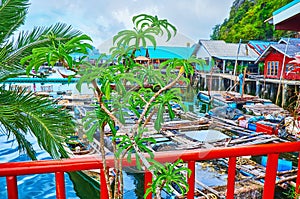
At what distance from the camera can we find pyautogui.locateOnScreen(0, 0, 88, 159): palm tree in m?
1.22

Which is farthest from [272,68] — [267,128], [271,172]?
[271,172]

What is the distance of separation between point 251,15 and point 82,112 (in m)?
14.6

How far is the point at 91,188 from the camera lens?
→ 5.76 ft

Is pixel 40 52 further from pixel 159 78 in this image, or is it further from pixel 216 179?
pixel 216 179

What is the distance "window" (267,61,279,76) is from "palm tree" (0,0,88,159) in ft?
35.1

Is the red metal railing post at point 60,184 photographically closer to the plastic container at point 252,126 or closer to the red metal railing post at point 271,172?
the red metal railing post at point 271,172

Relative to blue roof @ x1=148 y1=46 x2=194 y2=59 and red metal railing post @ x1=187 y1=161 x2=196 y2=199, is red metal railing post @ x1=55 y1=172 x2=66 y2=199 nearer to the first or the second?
red metal railing post @ x1=187 y1=161 x2=196 y2=199

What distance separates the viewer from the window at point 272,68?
11019mm

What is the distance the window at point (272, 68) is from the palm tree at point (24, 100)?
10687 millimetres

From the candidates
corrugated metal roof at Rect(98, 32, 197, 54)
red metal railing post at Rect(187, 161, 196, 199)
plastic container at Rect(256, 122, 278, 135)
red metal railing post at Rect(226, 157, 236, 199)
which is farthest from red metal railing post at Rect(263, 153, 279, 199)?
plastic container at Rect(256, 122, 278, 135)

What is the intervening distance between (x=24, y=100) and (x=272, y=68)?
38.0 ft

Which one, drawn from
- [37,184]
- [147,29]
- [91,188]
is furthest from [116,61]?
[37,184]

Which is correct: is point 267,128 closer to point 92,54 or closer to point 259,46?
point 259,46

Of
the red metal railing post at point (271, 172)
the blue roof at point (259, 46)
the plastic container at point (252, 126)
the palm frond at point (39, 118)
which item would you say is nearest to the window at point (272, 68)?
the blue roof at point (259, 46)
